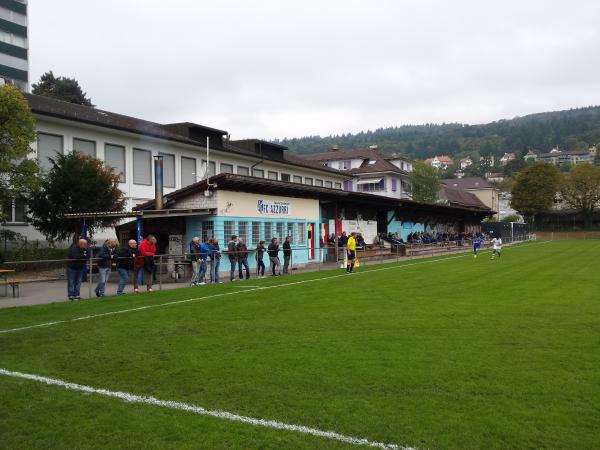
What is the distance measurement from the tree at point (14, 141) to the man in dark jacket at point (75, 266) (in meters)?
8.98

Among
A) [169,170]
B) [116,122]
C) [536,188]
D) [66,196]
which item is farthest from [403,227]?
Answer: [536,188]

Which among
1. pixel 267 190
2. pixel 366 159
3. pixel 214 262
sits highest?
pixel 366 159

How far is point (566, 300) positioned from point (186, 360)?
9.78 m

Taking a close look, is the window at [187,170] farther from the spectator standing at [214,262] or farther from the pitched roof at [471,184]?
the pitched roof at [471,184]

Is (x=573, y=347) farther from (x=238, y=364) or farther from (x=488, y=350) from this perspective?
(x=238, y=364)

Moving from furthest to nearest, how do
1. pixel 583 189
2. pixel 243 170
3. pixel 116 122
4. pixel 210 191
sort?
pixel 583 189, pixel 243 170, pixel 116 122, pixel 210 191

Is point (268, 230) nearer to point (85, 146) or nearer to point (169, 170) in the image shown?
point (85, 146)

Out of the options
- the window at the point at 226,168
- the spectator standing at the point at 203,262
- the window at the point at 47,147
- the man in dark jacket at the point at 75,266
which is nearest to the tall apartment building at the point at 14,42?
the window at the point at 226,168

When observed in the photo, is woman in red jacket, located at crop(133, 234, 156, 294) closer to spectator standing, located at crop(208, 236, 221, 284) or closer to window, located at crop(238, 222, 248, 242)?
spectator standing, located at crop(208, 236, 221, 284)

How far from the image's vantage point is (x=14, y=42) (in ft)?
206

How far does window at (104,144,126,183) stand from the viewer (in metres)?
34.2

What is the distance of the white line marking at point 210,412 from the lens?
4.94 meters

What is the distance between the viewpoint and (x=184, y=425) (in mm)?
5410

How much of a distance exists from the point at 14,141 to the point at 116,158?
11.1m
